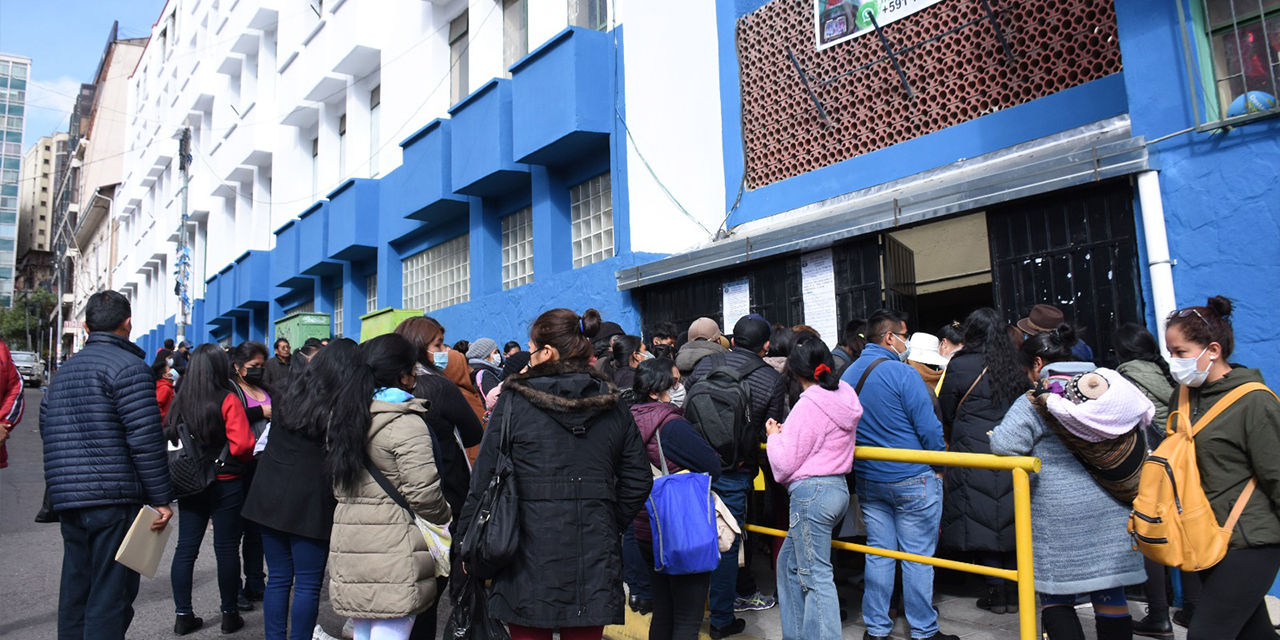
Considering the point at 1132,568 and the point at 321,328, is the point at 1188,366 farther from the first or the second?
the point at 321,328

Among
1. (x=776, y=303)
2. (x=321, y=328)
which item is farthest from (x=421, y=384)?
(x=321, y=328)

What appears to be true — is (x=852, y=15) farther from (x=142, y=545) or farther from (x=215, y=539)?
(x=142, y=545)

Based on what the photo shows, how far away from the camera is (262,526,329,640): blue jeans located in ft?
13.7

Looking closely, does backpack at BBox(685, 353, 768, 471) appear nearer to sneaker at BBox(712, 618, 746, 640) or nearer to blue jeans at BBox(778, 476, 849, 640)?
blue jeans at BBox(778, 476, 849, 640)

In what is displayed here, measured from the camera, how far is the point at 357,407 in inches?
147

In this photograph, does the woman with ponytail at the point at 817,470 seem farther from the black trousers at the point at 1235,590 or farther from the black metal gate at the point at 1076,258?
the black metal gate at the point at 1076,258

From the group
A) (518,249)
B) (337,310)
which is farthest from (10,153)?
(518,249)

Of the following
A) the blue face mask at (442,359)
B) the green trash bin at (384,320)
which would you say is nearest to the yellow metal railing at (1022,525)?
the blue face mask at (442,359)

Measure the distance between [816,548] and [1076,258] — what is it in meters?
3.65

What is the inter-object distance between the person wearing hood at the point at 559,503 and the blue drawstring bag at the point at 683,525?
60 centimetres

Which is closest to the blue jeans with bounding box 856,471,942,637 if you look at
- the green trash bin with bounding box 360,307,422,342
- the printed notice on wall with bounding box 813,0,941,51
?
the printed notice on wall with bounding box 813,0,941,51

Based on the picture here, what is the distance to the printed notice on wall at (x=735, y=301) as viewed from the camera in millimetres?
9531

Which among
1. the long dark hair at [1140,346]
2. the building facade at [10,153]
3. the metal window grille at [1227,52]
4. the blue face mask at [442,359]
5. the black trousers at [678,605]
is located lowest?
the black trousers at [678,605]

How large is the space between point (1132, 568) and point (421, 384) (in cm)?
336
